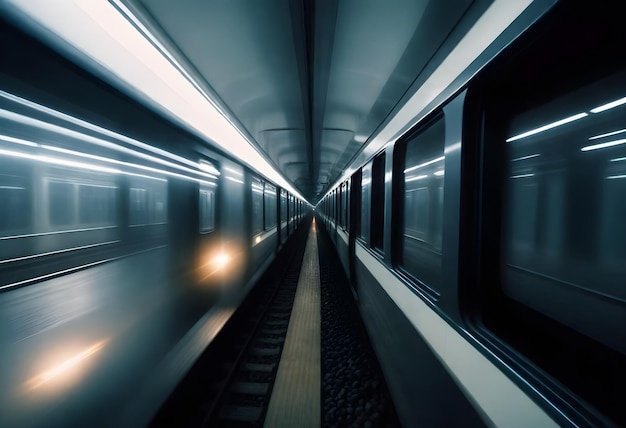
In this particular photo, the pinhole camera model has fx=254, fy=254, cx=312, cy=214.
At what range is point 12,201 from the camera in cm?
128

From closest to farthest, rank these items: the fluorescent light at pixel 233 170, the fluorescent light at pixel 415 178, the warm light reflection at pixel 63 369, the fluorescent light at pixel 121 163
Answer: the warm light reflection at pixel 63 369, the fluorescent light at pixel 121 163, the fluorescent light at pixel 415 178, the fluorescent light at pixel 233 170

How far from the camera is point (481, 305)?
3.94ft

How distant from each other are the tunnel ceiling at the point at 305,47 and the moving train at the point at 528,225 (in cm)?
75

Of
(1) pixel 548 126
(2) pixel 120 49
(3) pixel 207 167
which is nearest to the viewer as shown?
(1) pixel 548 126

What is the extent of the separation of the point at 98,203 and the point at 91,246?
32 centimetres

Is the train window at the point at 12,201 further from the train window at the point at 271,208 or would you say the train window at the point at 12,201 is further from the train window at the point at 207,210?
the train window at the point at 271,208

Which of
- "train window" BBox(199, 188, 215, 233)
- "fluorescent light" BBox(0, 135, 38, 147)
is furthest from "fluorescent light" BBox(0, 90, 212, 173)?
"train window" BBox(199, 188, 215, 233)

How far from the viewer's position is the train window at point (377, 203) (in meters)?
3.35

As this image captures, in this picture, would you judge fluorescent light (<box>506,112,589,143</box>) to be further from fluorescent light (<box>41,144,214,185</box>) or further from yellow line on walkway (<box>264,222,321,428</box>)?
yellow line on walkway (<box>264,222,321,428</box>)

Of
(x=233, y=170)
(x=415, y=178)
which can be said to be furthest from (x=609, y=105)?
(x=233, y=170)

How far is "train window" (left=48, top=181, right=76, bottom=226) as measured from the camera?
1.70 meters

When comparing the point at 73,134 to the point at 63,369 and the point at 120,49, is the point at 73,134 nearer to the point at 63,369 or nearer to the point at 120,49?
the point at 120,49

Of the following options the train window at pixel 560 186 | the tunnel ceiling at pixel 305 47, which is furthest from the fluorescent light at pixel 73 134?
the train window at pixel 560 186

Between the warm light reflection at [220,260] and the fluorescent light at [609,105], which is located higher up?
the fluorescent light at [609,105]
